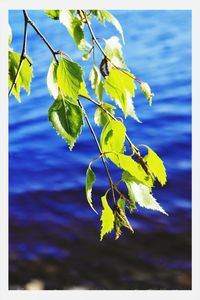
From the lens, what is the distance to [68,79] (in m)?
0.44

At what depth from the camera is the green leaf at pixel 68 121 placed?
427mm

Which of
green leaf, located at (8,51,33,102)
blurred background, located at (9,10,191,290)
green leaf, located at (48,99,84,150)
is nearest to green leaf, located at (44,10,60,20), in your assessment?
green leaf, located at (8,51,33,102)

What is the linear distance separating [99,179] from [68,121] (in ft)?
3.75

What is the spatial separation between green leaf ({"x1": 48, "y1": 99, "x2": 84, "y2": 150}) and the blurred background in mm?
746

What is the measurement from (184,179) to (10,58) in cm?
93

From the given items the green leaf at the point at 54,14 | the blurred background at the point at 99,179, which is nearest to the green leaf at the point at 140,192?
the green leaf at the point at 54,14

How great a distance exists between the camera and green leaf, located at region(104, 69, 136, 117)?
1.48 feet

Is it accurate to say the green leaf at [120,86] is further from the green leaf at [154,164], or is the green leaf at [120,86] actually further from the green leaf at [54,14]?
the green leaf at [54,14]

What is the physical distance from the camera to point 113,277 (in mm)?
1366

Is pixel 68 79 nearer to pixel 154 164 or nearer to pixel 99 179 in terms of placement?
pixel 154 164

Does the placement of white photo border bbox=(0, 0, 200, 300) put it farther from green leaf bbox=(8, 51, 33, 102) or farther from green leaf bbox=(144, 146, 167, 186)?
green leaf bbox=(144, 146, 167, 186)

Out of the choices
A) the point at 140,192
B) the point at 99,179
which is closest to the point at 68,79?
the point at 140,192
